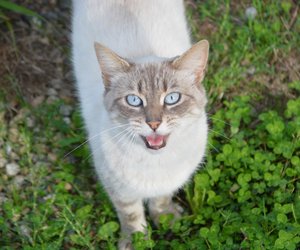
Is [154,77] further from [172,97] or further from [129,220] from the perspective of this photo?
[129,220]

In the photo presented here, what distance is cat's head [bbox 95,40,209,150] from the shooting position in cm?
249

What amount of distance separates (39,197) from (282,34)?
220 cm

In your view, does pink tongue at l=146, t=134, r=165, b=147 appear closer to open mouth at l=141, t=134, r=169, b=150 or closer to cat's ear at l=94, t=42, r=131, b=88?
open mouth at l=141, t=134, r=169, b=150

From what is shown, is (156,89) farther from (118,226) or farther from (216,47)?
(216,47)

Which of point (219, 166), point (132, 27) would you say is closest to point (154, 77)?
point (132, 27)

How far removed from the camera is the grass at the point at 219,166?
306 cm

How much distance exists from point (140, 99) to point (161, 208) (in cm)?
97

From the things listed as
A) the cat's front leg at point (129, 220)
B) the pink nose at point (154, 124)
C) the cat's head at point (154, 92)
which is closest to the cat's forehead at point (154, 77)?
the cat's head at point (154, 92)

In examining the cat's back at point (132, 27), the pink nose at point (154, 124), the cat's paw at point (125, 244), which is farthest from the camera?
the cat's paw at point (125, 244)

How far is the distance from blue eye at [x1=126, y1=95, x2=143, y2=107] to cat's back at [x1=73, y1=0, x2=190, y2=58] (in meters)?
0.45

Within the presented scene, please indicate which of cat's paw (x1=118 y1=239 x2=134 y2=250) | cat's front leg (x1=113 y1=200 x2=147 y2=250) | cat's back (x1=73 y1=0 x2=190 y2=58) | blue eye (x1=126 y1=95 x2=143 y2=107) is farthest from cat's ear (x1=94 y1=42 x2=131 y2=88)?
cat's paw (x1=118 y1=239 x2=134 y2=250)

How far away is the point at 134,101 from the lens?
2559mm

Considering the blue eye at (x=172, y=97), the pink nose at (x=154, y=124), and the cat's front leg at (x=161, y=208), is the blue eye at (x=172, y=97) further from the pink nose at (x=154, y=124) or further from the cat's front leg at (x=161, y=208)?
the cat's front leg at (x=161, y=208)

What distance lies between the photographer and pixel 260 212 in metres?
3.09
